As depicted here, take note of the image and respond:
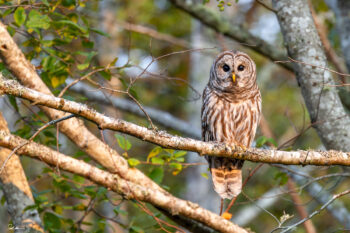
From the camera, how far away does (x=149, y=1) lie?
468 inches

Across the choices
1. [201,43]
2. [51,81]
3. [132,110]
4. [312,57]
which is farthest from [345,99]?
[201,43]

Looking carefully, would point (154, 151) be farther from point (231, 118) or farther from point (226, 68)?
point (226, 68)

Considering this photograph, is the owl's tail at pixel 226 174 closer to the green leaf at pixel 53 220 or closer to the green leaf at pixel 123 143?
the green leaf at pixel 123 143

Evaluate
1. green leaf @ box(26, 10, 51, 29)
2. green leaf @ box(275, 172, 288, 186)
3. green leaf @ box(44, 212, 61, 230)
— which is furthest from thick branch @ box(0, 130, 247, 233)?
green leaf @ box(26, 10, 51, 29)

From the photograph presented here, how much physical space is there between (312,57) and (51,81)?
2.50m

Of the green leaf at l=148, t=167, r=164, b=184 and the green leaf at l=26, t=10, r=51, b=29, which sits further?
the green leaf at l=148, t=167, r=164, b=184

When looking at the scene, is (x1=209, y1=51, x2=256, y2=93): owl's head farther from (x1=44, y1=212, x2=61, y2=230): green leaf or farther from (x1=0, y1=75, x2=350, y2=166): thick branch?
(x1=44, y1=212, x2=61, y2=230): green leaf

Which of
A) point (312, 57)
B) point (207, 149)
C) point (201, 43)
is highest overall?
point (201, 43)

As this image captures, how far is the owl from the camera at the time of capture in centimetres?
494

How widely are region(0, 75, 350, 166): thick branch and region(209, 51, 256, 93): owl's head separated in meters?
1.57

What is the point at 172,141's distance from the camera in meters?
3.21

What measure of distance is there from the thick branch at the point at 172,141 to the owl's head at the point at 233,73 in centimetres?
157

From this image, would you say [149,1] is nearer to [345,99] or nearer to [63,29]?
[345,99]

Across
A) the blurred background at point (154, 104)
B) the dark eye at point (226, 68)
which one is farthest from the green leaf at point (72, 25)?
the dark eye at point (226, 68)
